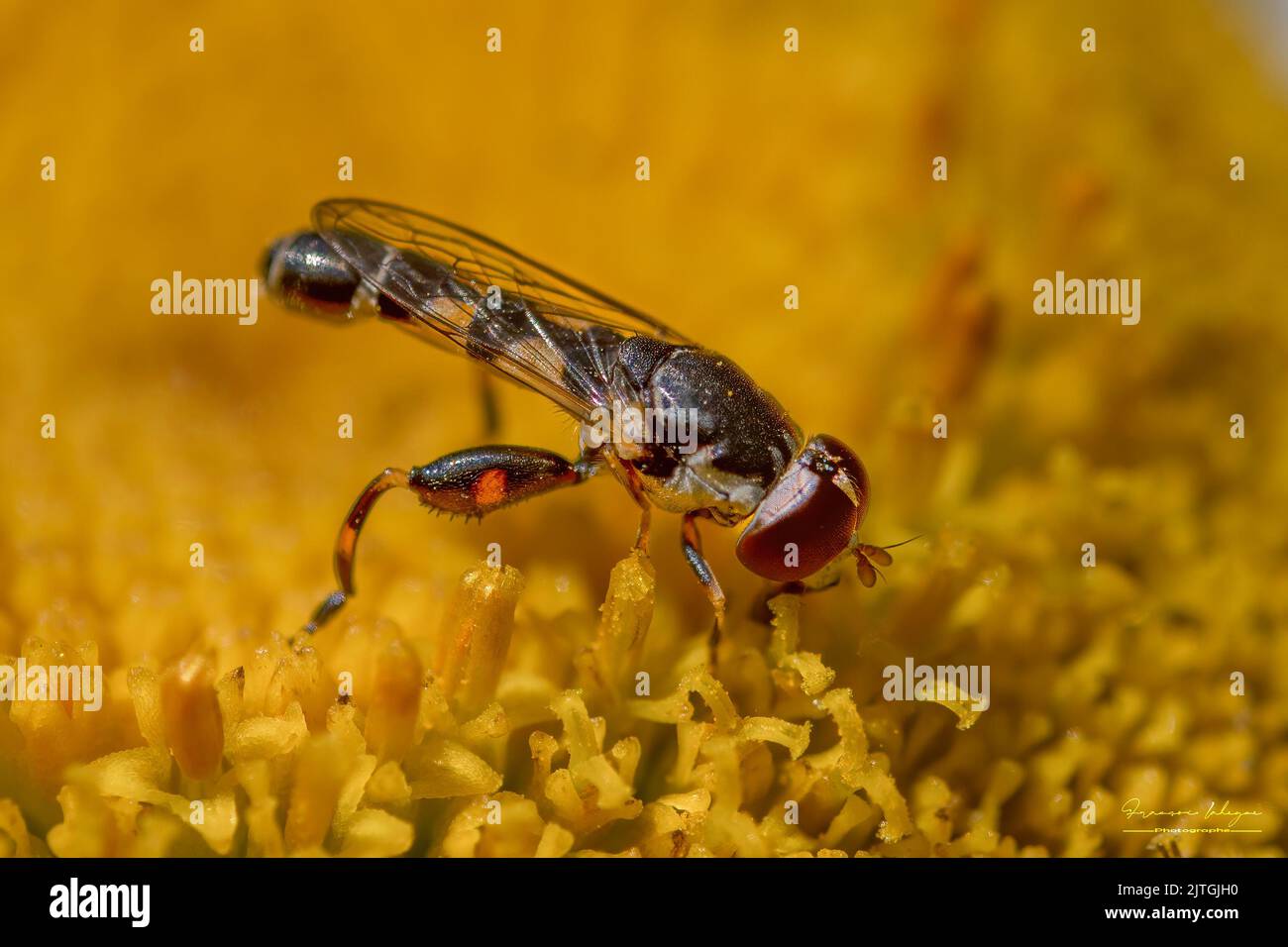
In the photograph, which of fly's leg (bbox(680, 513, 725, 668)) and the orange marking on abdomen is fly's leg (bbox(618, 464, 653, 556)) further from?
the orange marking on abdomen

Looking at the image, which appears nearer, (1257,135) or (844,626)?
(844,626)

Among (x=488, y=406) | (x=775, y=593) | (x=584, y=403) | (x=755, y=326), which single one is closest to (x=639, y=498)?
(x=584, y=403)

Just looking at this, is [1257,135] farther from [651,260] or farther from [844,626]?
[844,626]

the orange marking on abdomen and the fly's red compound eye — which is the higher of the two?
the orange marking on abdomen

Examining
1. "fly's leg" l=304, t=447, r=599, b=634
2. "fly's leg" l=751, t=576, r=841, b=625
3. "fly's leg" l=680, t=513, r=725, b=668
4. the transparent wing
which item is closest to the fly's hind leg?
the transparent wing

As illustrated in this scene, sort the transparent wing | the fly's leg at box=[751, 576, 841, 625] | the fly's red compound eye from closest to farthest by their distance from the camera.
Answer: the fly's red compound eye → the fly's leg at box=[751, 576, 841, 625] → the transparent wing

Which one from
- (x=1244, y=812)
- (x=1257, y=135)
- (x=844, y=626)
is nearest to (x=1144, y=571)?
(x=1244, y=812)

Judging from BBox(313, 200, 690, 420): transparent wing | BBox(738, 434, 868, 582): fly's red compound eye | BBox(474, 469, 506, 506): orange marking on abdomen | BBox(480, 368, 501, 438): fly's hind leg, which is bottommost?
BBox(738, 434, 868, 582): fly's red compound eye

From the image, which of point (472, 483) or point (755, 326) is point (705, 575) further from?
point (755, 326)
